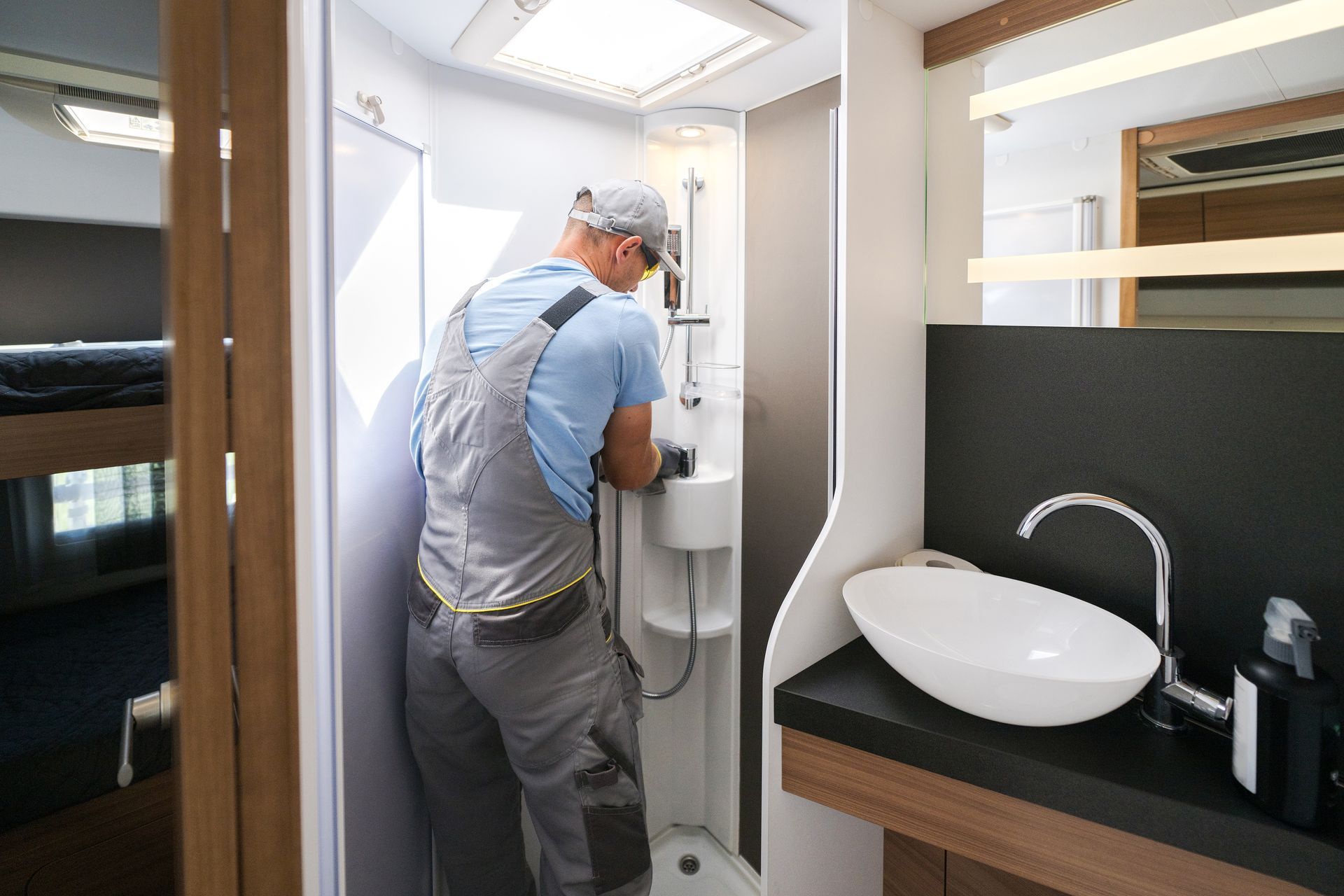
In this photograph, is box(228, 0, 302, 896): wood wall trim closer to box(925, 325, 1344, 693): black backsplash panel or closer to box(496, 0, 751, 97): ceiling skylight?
box(496, 0, 751, 97): ceiling skylight

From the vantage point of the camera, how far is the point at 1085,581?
1236mm

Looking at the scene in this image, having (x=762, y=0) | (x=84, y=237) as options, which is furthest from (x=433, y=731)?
(x=762, y=0)

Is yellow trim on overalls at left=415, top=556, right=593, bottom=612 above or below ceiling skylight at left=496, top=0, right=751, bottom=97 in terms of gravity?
below

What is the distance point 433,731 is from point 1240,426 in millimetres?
1478

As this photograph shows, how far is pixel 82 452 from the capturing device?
0.70 m

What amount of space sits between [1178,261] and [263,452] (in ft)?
4.18

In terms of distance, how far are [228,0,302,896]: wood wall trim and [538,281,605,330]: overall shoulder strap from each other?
0.51 meters

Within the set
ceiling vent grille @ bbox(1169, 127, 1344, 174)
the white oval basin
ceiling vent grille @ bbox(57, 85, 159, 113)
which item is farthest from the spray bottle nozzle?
ceiling vent grille @ bbox(57, 85, 159, 113)

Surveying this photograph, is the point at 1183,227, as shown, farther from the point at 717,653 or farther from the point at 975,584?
the point at 717,653

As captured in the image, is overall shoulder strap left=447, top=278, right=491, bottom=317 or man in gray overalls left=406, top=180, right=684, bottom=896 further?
overall shoulder strap left=447, top=278, right=491, bottom=317

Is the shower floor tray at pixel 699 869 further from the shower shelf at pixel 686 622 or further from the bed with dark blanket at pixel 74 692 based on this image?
the bed with dark blanket at pixel 74 692

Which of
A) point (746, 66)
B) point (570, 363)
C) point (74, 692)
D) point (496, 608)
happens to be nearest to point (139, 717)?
point (74, 692)

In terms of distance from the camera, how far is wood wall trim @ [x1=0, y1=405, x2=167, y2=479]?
648 millimetres

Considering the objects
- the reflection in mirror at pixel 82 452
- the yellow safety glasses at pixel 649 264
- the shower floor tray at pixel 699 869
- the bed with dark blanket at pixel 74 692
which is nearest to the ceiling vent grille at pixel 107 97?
the reflection in mirror at pixel 82 452
